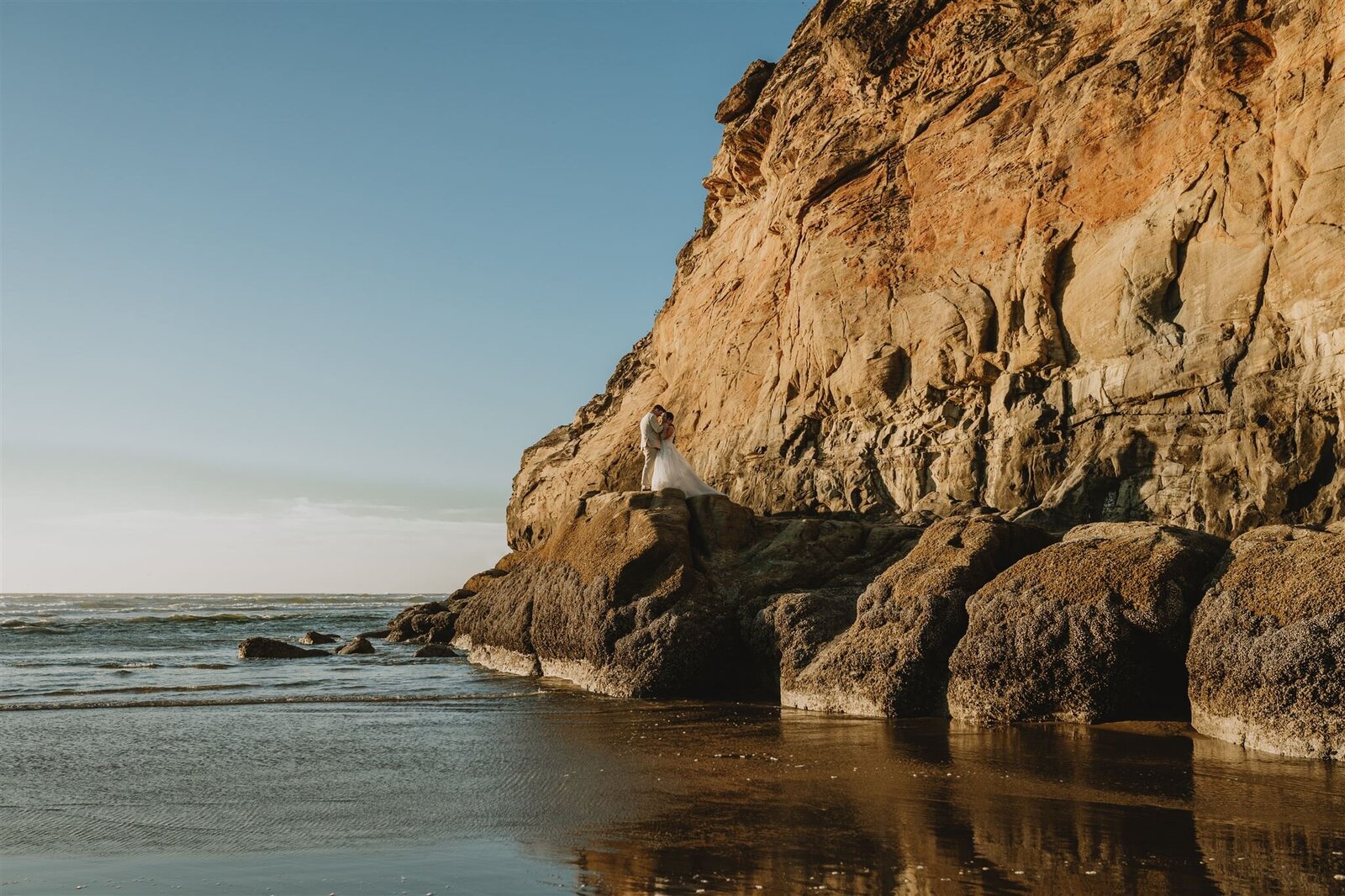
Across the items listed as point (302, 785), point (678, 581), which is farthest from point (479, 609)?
point (302, 785)

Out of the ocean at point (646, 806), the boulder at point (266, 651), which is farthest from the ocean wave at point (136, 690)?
the boulder at point (266, 651)

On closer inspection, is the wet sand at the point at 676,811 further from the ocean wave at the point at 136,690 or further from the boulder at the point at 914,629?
the ocean wave at the point at 136,690

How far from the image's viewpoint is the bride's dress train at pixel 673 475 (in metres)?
18.1

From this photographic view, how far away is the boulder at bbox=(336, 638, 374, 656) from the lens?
914 inches

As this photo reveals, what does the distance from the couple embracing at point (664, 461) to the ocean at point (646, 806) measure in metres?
6.04

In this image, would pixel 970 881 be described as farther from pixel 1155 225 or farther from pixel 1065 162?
pixel 1065 162

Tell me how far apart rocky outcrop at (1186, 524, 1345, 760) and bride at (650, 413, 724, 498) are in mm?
9762

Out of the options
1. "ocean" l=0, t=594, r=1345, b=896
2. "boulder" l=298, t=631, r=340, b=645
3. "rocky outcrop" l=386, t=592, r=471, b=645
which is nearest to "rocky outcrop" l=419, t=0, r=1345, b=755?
"rocky outcrop" l=386, t=592, r=471, b=645

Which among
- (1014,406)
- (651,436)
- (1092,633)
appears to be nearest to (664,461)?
(651,436)

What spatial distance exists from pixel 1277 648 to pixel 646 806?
505 cm

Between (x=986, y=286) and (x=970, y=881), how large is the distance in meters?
18.2

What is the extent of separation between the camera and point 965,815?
6555mm

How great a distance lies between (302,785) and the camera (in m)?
8.24

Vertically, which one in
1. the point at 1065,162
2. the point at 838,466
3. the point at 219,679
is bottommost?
the point at 219,679
